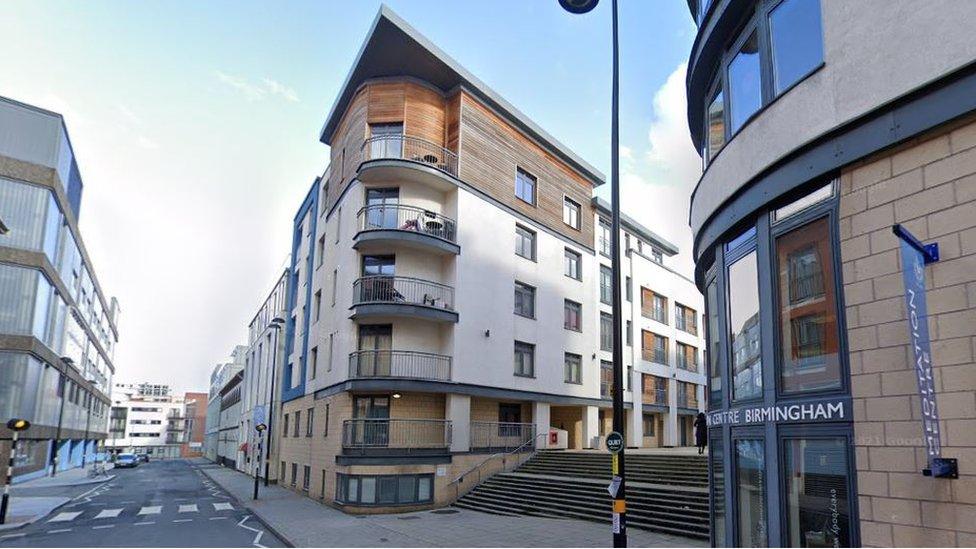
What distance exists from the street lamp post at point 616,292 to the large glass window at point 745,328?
5.84 feet

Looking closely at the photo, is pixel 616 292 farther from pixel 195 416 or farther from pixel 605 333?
pixel 195 416

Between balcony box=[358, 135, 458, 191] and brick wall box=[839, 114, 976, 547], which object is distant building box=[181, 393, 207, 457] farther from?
brick wall box=[839, 114, 976, 547]

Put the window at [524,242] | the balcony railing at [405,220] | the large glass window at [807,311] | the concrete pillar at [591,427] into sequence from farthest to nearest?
1. the concrete pillar at [591,427]
2. the window at [524,242]
3. the balcony railing at [405,220]
4. the large glass window at [807,311]

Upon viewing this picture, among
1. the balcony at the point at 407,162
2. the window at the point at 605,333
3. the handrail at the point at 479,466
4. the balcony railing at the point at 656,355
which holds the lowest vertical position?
the handrail at the point at 479,466

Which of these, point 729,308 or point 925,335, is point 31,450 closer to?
point 729,308

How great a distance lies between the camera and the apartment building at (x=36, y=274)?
30781 millimetres

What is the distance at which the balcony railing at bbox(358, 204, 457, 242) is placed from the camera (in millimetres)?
22672

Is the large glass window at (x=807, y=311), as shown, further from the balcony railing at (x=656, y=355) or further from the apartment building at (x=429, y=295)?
the balcony railing at (x=656, y=355)

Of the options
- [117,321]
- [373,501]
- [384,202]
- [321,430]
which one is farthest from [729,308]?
[117,321]

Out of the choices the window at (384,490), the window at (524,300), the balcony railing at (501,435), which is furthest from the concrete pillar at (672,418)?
the window at (384,490)

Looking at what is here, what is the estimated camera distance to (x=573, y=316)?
29891mm

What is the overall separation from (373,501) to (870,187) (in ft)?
56.1

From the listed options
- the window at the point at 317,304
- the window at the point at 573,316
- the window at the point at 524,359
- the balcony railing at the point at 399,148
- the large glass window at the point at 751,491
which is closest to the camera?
the large glass window at the point at 751,491

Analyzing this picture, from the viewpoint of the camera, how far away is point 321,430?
2458 cm
